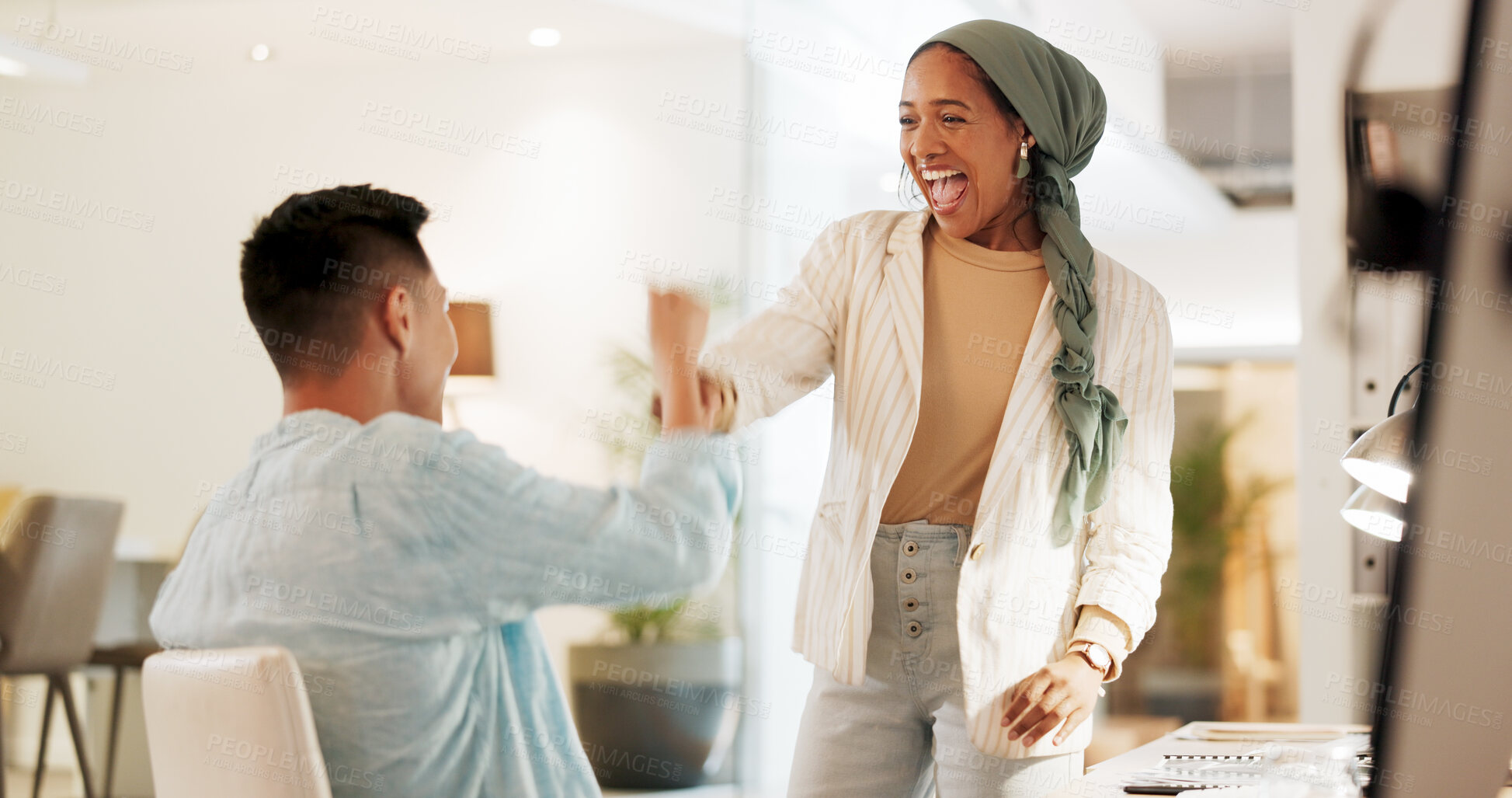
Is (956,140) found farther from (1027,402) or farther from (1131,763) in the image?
(1131,763)

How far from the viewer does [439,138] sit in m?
4.25

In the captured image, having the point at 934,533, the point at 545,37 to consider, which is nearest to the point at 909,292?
the point at 934,533

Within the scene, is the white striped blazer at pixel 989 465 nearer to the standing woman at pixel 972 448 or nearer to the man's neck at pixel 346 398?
the standing woman at pixel 972 448

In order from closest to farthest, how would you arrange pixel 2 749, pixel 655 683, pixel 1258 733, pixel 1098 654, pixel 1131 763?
1. pixel 1098 654
2. pixel 1131 763
3. pixel 1258 733
4. pixel 2 749
5. pixel 655 683

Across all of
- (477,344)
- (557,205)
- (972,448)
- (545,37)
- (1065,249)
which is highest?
(545,37)

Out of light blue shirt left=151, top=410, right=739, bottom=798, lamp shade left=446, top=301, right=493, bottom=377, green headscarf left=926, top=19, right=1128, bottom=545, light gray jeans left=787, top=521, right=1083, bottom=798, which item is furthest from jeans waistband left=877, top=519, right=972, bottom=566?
lamp shade left=446, top=301, right=493, bottom=377

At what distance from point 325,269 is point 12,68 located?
9.71 ft

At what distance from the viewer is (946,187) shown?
1.50m

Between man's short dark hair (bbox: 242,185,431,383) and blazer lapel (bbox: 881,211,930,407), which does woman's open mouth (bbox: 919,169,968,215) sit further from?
man's short dark hair (bbox: 242,185,431,383)

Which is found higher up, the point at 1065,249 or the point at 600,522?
the point at 1065,249

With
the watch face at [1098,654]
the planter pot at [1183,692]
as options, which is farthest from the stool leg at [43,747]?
the planter pot at [1183,692]

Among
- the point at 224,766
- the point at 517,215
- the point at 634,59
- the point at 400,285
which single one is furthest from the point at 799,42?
the point at 224,766

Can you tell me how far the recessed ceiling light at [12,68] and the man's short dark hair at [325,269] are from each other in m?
2.84

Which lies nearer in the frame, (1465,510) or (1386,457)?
(1465,510)
